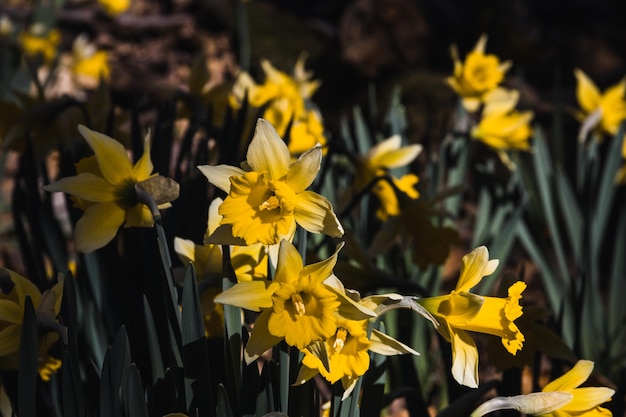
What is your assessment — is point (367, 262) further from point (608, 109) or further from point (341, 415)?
point (608, 109)

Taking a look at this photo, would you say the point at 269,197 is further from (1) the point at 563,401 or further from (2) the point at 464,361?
(1) the point at 563,401

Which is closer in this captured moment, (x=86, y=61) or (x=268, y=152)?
(x=268, y=152)

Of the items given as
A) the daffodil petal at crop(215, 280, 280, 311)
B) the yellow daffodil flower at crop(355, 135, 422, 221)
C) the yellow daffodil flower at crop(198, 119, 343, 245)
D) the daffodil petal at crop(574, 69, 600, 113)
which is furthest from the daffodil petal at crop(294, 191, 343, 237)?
the daffodil petal at crop(574, 69, 600, 113)

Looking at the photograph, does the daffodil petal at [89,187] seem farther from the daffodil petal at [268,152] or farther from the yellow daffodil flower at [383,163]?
the yellow daffodil flower at [383,163]

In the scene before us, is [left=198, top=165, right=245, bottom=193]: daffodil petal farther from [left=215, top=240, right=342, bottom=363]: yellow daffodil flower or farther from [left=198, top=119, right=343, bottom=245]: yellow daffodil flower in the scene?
[left=215, top=240, right=342, bottom=363]: yellow daffodil flower

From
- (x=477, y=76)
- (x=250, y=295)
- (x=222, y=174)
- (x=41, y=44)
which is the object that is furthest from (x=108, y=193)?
(x=41, y=44)
